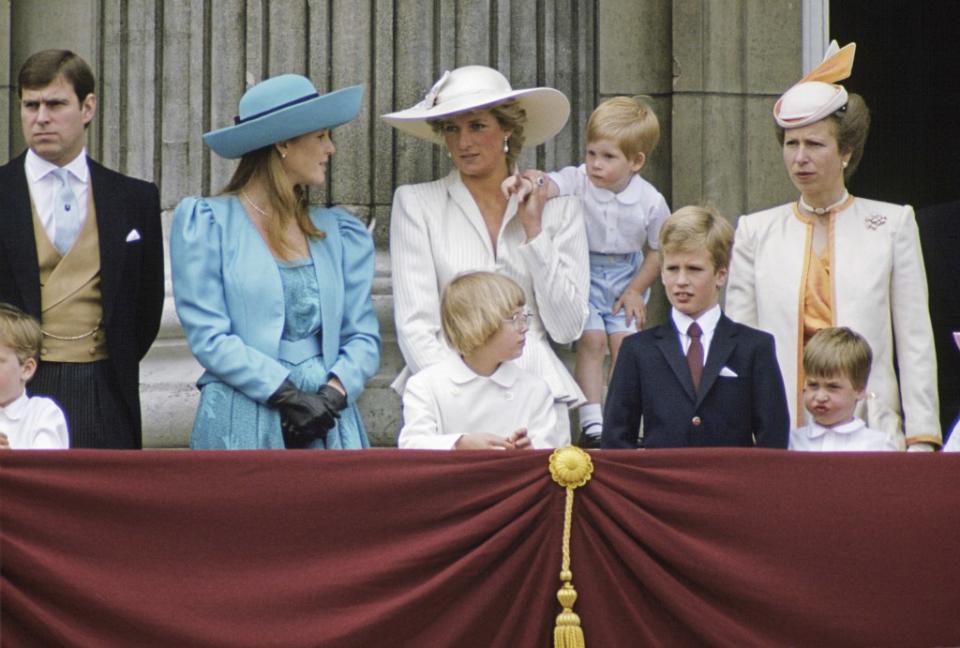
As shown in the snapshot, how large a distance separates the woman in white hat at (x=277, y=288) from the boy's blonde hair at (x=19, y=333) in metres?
0.49

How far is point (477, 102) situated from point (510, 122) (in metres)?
0.21

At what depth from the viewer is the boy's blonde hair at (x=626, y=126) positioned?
22.6 ft

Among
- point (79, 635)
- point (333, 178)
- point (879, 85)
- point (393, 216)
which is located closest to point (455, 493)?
point (79, 635)

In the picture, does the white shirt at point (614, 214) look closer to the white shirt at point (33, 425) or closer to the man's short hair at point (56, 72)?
the man's short hair at point (56, 72)

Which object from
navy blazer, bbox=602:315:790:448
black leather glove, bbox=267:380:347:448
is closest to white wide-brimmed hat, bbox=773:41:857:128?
navy blazer, bbox=602:315:790:448

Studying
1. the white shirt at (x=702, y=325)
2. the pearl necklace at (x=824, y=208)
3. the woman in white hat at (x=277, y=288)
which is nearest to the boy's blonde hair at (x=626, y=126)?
the pearl necklace at (x=824, y=208)

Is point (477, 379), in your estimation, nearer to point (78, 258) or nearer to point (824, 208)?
point (78, 258)

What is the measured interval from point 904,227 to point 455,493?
6.71ft

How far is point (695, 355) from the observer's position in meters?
5.93

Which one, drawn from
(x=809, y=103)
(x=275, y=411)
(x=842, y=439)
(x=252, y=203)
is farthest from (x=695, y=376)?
(x=252, y=203)

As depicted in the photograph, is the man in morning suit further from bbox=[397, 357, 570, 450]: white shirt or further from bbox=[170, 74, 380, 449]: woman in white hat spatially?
bbox=[397, 357, 570, 450]: white shirt

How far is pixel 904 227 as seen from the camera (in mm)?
6445

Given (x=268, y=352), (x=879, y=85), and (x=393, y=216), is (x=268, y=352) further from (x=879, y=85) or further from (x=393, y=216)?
(x=879, y=85)

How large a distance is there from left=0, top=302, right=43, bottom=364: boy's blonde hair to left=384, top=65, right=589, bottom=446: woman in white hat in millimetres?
1187
